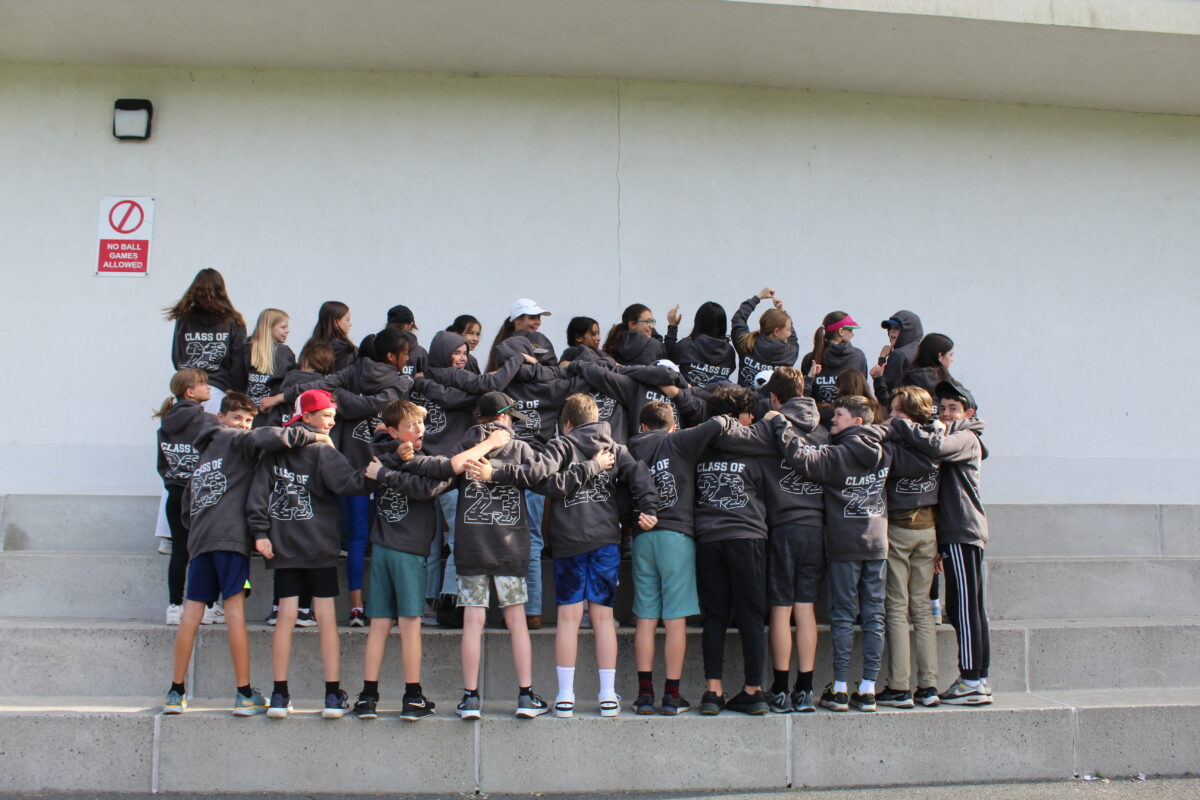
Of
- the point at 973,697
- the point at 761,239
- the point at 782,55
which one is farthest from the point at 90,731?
the point at 782,55

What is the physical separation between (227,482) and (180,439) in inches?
28.9

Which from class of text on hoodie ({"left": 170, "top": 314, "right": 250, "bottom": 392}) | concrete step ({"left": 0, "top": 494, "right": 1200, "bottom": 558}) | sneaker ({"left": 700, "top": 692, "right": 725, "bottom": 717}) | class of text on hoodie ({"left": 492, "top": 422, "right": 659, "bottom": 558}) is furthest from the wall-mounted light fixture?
sneaker ({"left": 700, "top": 692, "right": 725, "bottom": 717})

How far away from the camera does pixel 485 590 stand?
16.3 ft

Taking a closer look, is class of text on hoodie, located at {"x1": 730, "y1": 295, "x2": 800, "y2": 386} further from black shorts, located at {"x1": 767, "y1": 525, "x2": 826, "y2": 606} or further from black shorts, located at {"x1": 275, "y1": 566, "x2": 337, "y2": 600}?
black shorts, located at {"x1": 275, "y1": 566, "x2": 337, "y2": 600}

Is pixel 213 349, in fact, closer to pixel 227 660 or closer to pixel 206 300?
pixel 206 300

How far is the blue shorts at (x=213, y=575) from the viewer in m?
4.89

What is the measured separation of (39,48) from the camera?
7.62 metres

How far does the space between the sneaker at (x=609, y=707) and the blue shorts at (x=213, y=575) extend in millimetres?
1916

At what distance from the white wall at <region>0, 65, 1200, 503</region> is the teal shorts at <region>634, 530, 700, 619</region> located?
10.6 feet

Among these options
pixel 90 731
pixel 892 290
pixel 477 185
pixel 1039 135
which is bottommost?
Result: pixel 90 731

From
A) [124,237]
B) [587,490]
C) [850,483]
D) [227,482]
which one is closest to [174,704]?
[227,482]

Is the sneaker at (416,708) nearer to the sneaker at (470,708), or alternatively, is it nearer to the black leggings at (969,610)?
the sneaker at (470,708)

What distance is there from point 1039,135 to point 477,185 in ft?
16.0

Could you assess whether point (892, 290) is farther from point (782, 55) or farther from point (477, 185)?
point (477, 185)
